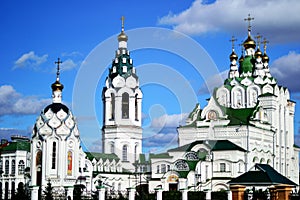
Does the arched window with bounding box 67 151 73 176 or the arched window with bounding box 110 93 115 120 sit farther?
the arched window with bounding box 110 93 115 120

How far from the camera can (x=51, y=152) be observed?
32625 mm

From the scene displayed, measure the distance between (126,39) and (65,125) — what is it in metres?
14.5

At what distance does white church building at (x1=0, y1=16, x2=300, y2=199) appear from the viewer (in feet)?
109

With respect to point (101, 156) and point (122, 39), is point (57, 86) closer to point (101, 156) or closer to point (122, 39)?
point (101, 156)

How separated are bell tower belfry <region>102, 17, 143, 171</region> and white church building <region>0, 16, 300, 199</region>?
79mm

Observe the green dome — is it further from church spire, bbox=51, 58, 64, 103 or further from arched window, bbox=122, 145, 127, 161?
church spire, bbox=51, 58, 64, 103

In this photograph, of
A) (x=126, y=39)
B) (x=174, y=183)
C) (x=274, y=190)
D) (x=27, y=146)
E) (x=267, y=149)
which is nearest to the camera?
(x=274, y=190)

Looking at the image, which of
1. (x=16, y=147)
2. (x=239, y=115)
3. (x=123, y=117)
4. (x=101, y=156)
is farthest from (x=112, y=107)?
(x=239, y=115)

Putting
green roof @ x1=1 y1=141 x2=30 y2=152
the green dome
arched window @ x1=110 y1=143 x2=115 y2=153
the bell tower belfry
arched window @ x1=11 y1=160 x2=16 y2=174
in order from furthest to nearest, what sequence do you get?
the green dome < arched window @ x1=110 y1=143 x2=115 y2=153 < the bell tower belfry < green roof @ x1=1 y1=141 x2=30 y2=152 < arched window @ x1=11 y1=160 x2=16 y2=174

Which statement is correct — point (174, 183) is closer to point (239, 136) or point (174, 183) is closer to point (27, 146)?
point (239, 136)

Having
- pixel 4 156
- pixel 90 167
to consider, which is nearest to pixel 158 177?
pixel 90 167

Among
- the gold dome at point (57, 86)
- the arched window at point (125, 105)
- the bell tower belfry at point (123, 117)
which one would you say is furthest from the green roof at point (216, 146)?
the gold dome at point (57, 86)

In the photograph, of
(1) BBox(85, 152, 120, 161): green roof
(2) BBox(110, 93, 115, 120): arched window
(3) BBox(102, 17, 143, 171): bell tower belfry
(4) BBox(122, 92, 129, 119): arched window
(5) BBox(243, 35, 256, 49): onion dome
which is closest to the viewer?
(1) BBox(85, 152, 120, 161): green roof

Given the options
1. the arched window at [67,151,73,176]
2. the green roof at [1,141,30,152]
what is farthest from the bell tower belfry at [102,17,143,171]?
the arched window at [67,151,73,176]
